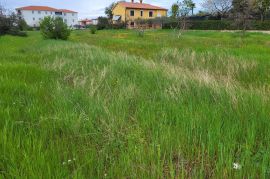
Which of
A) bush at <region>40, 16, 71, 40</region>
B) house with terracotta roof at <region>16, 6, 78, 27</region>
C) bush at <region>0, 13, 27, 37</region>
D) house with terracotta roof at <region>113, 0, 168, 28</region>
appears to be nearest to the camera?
bush at <region>40, 16, 71, 40</region>

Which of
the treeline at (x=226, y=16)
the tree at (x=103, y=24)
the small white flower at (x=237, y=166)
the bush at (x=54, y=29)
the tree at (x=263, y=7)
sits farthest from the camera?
the tree at (x=103, y=24)

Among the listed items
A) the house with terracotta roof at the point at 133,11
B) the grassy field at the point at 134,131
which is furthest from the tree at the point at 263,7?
the grassy field at the point at 134,131

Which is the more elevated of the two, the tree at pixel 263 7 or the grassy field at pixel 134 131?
the tree at pixel 263 7

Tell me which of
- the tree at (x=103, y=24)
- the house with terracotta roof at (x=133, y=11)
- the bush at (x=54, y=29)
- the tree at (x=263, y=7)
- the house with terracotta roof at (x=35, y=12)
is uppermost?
the house with terracotta roof at (x=35, y=12)

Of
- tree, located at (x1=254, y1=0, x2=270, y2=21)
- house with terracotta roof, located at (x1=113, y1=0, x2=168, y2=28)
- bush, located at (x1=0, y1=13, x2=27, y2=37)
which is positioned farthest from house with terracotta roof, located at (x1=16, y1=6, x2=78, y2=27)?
tree, located at (x1=254, y1=0, x2=270, y2=21)

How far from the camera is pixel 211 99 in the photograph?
136 inches

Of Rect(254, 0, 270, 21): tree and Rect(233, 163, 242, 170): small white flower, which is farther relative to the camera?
Rect(254, 0, 270, 21): tree

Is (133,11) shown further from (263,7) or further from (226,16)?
(263,7)

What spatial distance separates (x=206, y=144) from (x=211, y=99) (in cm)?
131

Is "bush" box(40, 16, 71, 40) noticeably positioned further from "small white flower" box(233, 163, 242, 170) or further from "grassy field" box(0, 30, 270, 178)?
"small white flower" box(233, 163, 242, 170)

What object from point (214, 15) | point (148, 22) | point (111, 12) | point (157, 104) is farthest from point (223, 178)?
point (111, 12)

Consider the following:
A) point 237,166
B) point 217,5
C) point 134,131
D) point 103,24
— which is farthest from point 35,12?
point 237,166

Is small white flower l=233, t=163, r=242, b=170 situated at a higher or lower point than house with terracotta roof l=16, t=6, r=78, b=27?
lower

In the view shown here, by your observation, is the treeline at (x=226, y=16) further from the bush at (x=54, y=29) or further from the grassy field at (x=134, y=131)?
the grassy field at (x=134, y=131)
